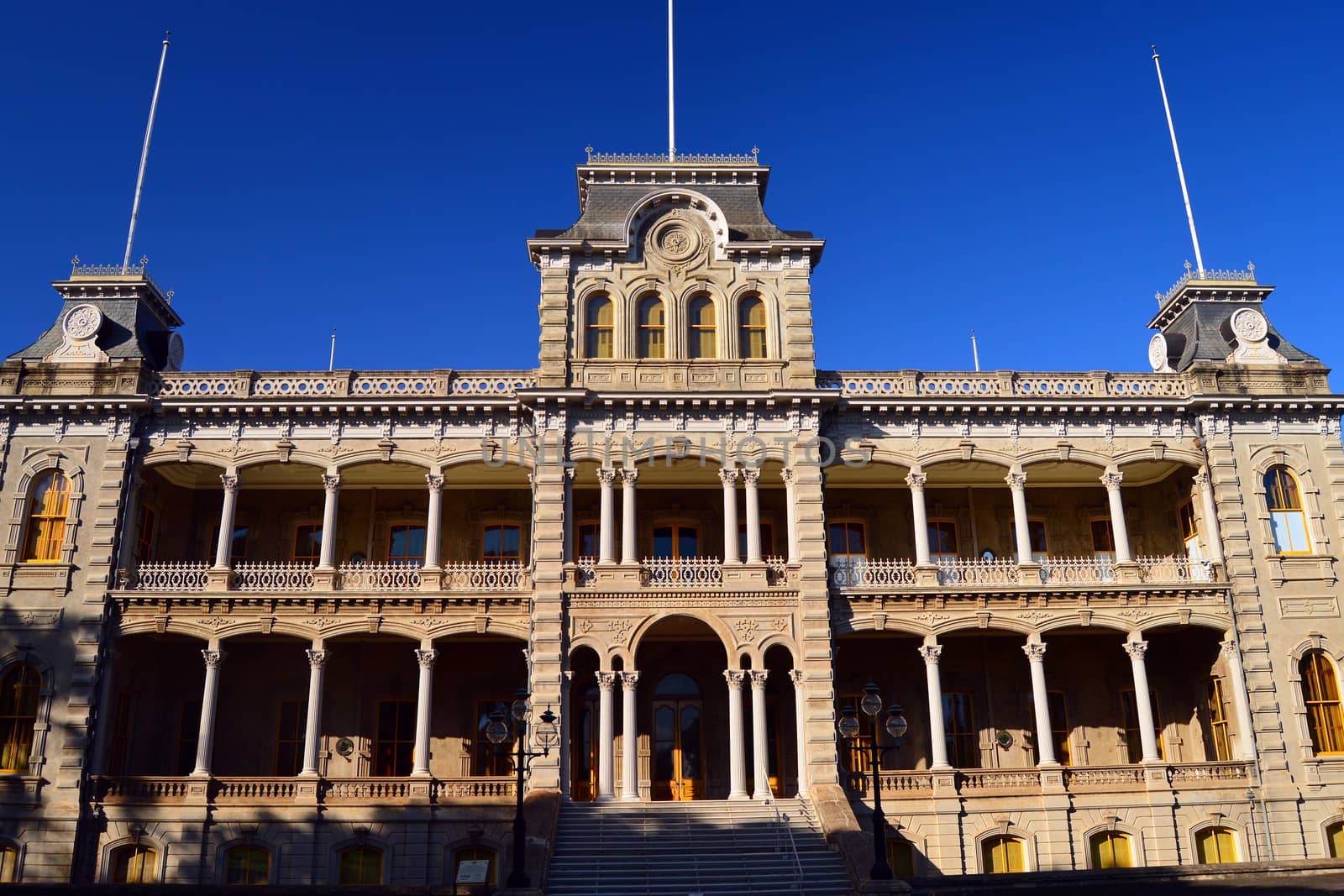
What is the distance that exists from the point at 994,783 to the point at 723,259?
15.4 meters

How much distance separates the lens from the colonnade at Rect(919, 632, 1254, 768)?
27672 millimetres

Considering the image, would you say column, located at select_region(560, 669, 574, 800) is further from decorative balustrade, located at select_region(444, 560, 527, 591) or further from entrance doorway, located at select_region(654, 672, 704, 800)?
entrance doorway, located at select_region(654, 672, 704, 800)

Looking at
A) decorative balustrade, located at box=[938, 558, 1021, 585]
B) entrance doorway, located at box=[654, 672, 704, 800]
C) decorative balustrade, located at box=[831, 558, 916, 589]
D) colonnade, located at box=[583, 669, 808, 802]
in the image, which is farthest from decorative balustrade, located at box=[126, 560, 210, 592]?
decorative balustrade, located at box=[938, 558, 1021, 585]

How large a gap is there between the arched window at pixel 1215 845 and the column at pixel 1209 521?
22.5ft

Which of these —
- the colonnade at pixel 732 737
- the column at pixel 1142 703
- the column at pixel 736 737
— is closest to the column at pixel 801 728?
the colonnade at pixel 732 737

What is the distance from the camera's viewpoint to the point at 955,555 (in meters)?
31.8

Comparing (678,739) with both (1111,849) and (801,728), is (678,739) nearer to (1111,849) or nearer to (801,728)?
(801,728)

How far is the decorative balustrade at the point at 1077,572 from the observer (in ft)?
96.7

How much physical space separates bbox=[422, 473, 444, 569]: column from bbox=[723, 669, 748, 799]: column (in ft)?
27.0

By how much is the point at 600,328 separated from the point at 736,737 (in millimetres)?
11372

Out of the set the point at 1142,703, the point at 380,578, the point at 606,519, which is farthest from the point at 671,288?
the point at 1142,703

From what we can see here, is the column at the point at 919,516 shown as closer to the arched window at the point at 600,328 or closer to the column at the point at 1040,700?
the column at the point at 1040,700

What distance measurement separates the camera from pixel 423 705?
27688 mm

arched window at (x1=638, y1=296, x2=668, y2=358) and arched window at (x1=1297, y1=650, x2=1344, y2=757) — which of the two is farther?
arched window at (x1=638, y1=296, x2=668, y2=358)
